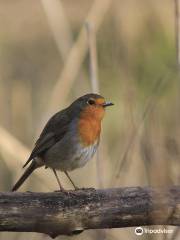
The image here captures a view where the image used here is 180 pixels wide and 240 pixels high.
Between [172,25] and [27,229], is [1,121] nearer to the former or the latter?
[172,25]

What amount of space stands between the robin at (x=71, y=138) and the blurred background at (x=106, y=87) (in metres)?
0.15

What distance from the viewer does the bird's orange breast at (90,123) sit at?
215 inches

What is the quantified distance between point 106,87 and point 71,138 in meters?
2.54

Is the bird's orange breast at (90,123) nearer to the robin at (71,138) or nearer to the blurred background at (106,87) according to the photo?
the robin at (71,138)

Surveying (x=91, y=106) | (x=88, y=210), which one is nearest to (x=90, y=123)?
(x=91, y=106)

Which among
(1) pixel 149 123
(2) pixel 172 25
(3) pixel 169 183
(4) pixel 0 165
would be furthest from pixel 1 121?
(3) pixel 169 183

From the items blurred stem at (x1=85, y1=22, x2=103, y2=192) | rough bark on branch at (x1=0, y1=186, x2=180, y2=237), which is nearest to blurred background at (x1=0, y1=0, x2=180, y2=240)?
blurred stem at (x1=85, y1=22, x2=103, y2=192)

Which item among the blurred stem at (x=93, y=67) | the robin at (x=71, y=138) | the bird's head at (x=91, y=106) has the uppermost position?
the blurred stem at (x=93, y=67)

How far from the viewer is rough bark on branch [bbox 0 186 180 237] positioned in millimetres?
4000

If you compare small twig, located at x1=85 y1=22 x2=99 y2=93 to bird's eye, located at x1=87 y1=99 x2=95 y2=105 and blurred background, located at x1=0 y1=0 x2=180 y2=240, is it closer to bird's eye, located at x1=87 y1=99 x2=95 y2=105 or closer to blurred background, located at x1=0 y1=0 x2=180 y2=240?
blurred background, located at x1=0 y1=0 x2=180 y2=240

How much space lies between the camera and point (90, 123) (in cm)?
556

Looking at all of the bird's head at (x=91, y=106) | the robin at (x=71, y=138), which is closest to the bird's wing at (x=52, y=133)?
the robin at (x=71, y=138)

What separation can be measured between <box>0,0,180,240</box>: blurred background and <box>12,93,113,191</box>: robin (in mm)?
150

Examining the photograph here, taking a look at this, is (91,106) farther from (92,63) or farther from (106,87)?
(106,87)
